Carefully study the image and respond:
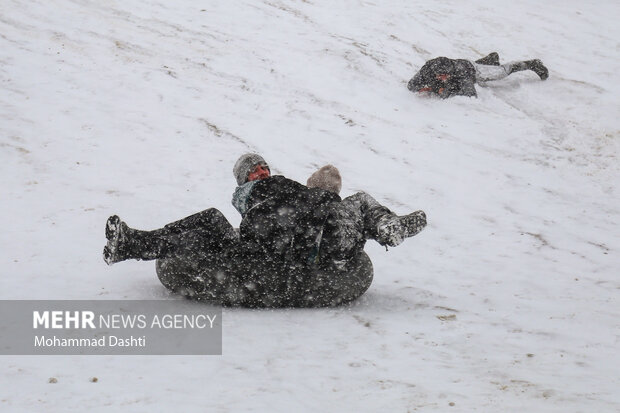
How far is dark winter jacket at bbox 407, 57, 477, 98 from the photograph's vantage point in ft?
35.9

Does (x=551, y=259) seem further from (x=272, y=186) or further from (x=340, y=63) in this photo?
(x=340, y=63)

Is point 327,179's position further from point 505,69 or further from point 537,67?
point 537,67

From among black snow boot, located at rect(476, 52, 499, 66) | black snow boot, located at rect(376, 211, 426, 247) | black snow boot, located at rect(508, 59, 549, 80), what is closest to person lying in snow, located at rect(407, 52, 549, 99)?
black snow boot, located at rect(476, 52, 499, 66)

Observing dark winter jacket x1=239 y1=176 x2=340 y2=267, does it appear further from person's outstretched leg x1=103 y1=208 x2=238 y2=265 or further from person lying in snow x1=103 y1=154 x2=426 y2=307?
person's outstretched leg x1=103 y1=208 x2=238 y2=265

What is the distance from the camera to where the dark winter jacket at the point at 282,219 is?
5.17m

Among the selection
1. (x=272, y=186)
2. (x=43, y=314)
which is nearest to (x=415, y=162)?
(x=272, y=186)

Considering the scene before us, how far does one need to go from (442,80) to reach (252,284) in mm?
6705

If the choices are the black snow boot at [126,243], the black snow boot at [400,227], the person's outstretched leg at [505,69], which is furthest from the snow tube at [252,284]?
the person's outstretched leg at [505,69]

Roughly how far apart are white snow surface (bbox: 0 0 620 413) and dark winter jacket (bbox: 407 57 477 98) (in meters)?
0.22

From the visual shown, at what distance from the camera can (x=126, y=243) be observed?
4.84 metres

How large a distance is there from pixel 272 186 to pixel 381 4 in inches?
392

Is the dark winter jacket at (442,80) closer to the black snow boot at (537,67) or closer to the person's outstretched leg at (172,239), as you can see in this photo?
the black snow boot at (537,67)

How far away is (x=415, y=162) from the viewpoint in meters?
9.19

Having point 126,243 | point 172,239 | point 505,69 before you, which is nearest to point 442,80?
point 505,69
